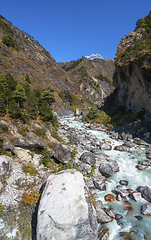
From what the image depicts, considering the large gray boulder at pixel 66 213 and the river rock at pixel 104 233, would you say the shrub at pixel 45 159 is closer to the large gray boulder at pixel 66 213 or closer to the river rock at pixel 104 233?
the large gray boulder at pixel 66 213

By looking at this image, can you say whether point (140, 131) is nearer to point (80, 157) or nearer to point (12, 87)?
point (80, 157)

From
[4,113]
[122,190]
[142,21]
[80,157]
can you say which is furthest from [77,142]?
[142,21]

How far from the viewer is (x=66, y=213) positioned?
5719mm

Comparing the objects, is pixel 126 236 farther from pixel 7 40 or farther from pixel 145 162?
pixel 7 40

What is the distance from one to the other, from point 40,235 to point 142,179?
33.7 ft

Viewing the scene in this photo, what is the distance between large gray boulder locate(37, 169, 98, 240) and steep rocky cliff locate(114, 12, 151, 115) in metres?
23.1

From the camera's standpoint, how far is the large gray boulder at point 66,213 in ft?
17.2

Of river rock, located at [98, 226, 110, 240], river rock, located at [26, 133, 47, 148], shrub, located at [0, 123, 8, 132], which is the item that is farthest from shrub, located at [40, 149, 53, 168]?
river rock, located at [98, 226, 110, 240]

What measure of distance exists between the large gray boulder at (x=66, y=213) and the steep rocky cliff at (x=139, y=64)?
23.1 m

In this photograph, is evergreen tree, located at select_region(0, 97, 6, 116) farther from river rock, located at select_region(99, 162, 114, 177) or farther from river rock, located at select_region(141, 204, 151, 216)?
river rock, located at select_region(141, 204, 151, 216)

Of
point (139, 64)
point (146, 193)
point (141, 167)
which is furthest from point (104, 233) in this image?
point (139, 64)

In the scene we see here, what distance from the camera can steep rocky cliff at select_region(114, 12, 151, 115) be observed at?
21328mm

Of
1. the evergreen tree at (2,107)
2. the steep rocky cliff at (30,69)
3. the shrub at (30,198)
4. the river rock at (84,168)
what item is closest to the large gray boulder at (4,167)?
the shrub at (30,198)

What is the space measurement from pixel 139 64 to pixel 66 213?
27.4 meters
